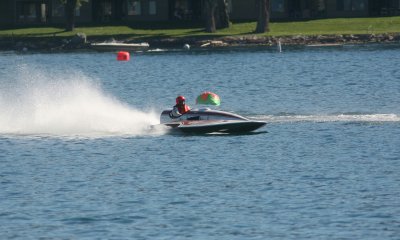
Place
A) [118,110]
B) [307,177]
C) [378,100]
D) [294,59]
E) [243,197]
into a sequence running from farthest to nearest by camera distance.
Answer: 1. [294,59]
2. [378,100]
3. [118,110]
4. [307,177]
5. [243,197]

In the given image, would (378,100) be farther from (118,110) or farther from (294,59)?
(294,59)

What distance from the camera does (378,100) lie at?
55062mm

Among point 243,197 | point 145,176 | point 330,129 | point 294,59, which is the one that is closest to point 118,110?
point 330,129

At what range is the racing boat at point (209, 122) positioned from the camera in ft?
139

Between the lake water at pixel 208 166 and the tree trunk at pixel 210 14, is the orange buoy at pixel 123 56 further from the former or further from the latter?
the lake water at pixel 208 166

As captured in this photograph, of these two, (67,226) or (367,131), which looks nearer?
(67,226)

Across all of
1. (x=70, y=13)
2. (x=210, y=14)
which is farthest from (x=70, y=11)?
(x=210, y=14)

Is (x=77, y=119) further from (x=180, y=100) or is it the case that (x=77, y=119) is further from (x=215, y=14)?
(x=215, y=14)

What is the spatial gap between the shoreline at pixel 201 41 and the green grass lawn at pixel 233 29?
3.35 ft

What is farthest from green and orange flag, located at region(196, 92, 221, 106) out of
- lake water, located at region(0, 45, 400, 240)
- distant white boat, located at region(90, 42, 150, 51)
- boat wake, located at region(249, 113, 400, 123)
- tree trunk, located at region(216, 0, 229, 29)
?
tree trunk, located at region(216, 0, 229, 29)

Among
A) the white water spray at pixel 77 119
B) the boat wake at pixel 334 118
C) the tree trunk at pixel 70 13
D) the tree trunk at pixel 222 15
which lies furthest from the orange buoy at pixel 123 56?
the boat wake at pixel 334 118

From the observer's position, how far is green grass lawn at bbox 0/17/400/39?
333 feet

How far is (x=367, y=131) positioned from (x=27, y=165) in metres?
13.3

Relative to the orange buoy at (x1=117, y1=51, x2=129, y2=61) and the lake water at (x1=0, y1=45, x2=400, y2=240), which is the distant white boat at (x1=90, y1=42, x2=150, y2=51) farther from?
the lake water at (x1=0, y1=45, x2=400, y2=240)
